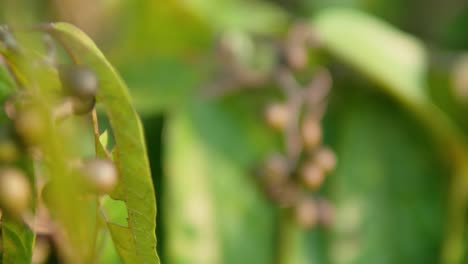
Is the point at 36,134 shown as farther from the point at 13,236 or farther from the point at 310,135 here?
the point at 310,135

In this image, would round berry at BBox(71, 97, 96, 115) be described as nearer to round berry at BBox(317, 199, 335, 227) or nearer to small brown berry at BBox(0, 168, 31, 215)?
small brown berry at BBox(0, 168, 31, 215)

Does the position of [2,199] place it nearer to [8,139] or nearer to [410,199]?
[8,139]

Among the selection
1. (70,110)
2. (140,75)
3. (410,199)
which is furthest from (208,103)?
(70,110)

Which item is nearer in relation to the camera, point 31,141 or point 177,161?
point 31,141

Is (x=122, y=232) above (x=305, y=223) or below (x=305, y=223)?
above

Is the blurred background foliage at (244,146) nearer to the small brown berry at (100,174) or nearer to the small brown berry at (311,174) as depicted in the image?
the small brown berry at (311,174)

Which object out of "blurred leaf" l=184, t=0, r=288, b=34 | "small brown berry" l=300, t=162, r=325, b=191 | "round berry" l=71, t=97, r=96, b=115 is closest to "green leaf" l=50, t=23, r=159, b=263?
"round berry" l=71, t=97, r=96, b=115
